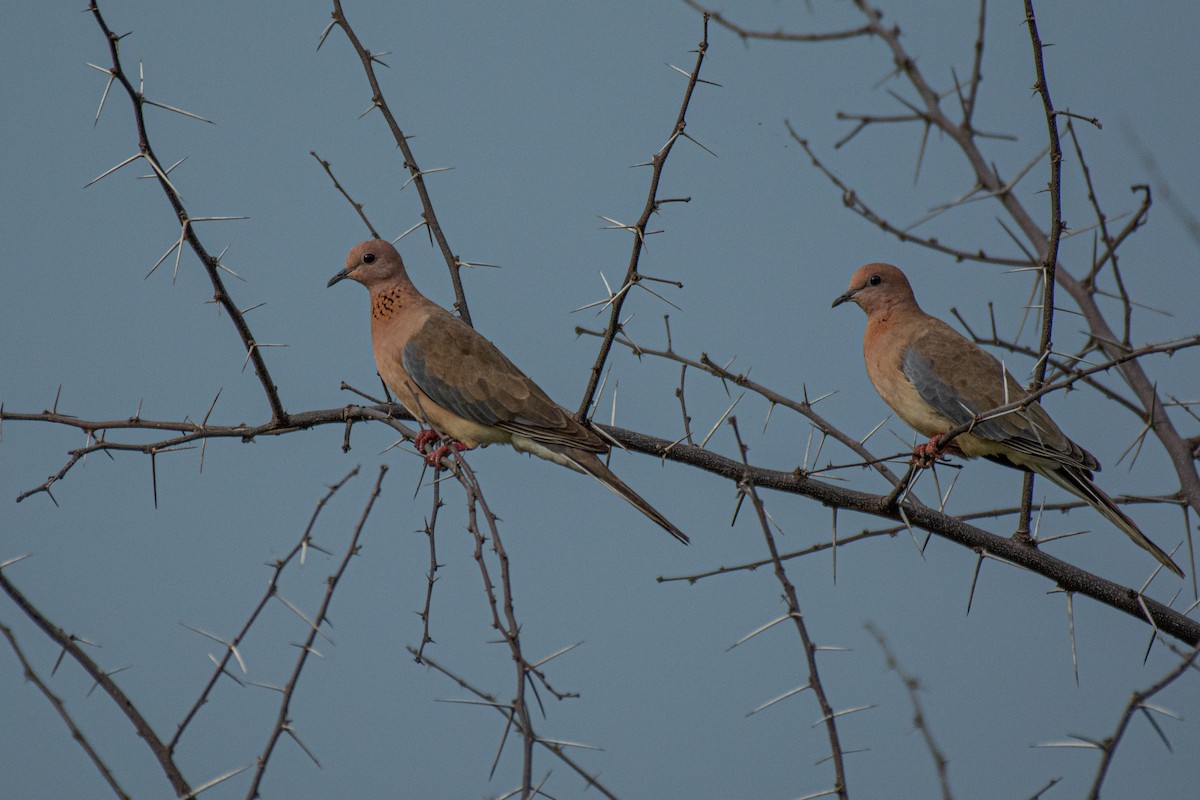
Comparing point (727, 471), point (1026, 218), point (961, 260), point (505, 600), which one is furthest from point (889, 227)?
point (505, 600)

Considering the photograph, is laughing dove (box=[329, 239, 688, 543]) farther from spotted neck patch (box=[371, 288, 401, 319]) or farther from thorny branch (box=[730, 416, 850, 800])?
thorny branch (box=[730, 416, 850, 800])

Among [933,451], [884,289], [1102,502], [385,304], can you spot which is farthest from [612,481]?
[884,289]

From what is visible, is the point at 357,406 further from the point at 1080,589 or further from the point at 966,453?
the point at 966,453

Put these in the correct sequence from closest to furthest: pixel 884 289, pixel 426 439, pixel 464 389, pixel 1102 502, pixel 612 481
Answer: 1. pixel 612 481
2. pixel 1102 502
3. pixel 464 389
4. pixel 426 439
5. pixel 884 289

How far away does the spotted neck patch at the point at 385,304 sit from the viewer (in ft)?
16.5

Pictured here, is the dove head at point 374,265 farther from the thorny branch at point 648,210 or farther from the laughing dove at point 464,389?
the thorny branch at point 648,210

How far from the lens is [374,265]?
16.8 ft

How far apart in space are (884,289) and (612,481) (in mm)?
2049

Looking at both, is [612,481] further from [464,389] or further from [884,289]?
[884,289]

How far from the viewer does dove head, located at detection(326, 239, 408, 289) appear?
5.12 metres

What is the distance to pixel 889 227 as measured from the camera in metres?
4.04

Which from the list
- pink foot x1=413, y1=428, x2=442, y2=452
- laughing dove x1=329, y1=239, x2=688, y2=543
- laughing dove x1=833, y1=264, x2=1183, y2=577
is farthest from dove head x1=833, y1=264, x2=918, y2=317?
pink foot x1=413, y1=428, x2=442, y2=452

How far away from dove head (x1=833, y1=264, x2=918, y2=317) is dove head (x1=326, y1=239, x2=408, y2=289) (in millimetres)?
2130

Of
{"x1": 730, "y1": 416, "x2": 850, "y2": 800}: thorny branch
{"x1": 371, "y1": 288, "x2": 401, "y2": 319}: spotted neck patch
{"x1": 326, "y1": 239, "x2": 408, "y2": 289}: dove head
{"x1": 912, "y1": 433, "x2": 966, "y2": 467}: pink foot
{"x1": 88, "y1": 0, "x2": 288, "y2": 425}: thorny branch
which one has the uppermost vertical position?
{"x1": 326, "y1": 239, "x2": 408, "y2": 289}: dove head
